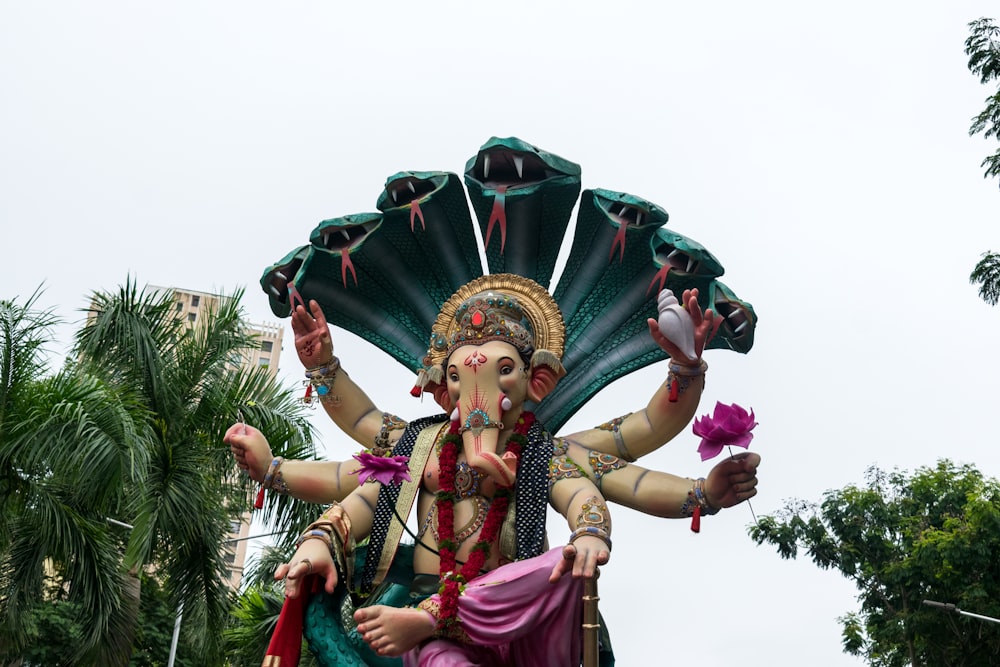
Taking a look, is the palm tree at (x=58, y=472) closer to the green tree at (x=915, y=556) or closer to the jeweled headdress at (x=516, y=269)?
the jeweled headdress at (x=516, y=269)

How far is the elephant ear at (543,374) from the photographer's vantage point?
6.66 metres

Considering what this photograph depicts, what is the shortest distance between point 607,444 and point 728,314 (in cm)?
107

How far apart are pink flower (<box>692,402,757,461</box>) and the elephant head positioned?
108 cm

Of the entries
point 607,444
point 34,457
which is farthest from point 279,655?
point 34,457

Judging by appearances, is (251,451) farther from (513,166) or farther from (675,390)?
(675,390)

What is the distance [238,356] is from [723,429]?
Answer: 709 cm

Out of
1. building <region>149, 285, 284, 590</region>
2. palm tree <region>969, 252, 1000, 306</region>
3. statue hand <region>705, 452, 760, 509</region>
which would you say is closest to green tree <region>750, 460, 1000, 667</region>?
palm tree <region>969, 252, 1000, 306</region>

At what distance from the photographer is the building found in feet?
38.4

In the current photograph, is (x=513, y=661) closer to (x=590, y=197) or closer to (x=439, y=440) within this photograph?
(x=439, y=440)

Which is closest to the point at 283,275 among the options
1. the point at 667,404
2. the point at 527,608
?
the point at 667,404

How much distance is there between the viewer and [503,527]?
6277 millimetres

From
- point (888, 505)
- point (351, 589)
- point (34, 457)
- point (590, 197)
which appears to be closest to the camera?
point (351, 589)

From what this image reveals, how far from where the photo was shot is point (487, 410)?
253 inches

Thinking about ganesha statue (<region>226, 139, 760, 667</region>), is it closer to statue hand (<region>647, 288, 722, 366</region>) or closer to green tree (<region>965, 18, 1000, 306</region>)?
statue hand (<region>647, 288, 722, 366</region>)
